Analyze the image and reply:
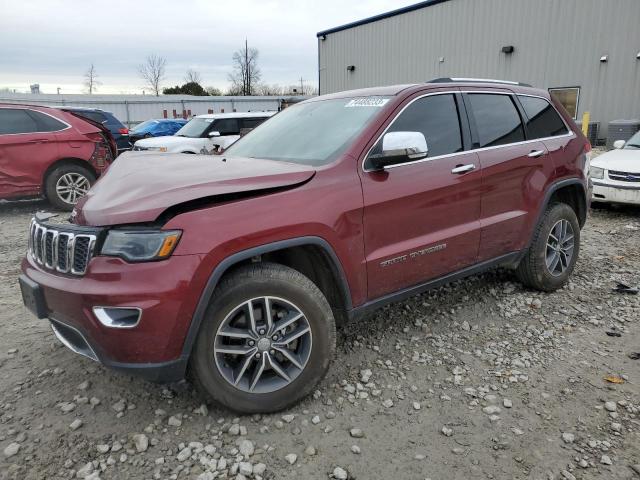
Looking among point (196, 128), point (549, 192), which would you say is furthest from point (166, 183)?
point (196, 128)

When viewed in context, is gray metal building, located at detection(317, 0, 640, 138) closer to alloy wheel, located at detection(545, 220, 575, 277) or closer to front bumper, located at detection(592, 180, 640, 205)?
front bumper, located at detection(592, 180, 640, 205)

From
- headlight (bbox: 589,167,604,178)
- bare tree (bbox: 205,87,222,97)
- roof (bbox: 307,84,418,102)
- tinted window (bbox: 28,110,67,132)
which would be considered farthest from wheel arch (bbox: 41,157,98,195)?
bare tree (bbox: 205,87,222,97)

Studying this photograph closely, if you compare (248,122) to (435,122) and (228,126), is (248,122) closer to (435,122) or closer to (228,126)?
(228,126)

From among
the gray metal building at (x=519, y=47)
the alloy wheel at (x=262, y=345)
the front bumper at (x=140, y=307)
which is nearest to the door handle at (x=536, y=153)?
the alloy wheel at (x=262, y=345)

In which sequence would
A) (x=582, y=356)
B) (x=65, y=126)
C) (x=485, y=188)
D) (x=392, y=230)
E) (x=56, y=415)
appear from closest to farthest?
(x=56, y=415) < (x=392, y=230) < (x=582, y=356) < (x=485, y=188) < (x=65, y=126)

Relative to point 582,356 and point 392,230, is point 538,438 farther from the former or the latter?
point 392,230

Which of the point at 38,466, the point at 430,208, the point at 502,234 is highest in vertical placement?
the point at 430,208

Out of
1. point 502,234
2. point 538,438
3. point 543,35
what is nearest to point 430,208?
point 502,234

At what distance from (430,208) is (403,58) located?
22.9 metres

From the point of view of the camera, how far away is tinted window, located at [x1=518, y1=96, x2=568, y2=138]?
4.04m

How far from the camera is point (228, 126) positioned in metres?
11.5

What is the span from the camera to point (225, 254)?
7.66 ft

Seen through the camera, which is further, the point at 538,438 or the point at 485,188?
the point at 485,188

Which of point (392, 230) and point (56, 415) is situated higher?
point (392, 230)
